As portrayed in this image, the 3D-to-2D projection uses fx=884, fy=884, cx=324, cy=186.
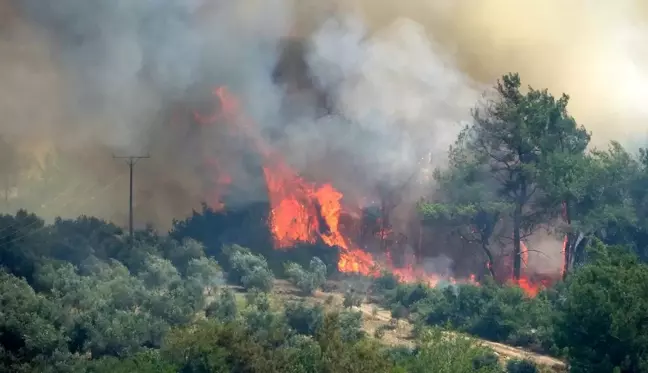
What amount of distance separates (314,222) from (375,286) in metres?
6.11

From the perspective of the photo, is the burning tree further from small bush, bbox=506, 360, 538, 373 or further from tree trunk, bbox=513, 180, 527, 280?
small bush, bbox=506, 360, 538, 373

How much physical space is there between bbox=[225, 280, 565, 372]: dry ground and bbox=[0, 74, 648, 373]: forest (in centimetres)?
44

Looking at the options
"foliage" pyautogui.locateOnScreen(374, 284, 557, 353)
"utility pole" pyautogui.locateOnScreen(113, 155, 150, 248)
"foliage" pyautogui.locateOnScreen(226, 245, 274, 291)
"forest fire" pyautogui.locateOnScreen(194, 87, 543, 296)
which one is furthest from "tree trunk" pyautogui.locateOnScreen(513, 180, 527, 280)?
"utility pole" pyautogui.locateOnScreen(113, 155, 150, 248)

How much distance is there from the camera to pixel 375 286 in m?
50.0

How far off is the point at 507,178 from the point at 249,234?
1586 cm

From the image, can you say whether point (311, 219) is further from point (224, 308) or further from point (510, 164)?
point (224, 308)

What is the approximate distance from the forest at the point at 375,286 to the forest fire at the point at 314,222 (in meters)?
0.68

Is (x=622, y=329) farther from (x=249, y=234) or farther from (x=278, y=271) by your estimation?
(x=249, y=234)

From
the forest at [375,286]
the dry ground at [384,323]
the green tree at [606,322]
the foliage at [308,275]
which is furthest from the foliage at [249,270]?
the green tree at [606,322]

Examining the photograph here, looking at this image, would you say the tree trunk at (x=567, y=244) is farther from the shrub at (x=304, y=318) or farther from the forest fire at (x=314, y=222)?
the shrub at (x=304, y=318)

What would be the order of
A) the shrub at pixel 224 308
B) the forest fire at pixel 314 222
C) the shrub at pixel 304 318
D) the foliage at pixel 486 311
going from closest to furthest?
the shrub at pixel 304 318 < the shrub at pixel 224 308 < the foliage at pixel 486 311 < the forest fire at pixel 314 222

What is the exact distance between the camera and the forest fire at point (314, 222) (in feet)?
Result: 172

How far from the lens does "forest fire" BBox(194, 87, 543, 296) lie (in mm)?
52562

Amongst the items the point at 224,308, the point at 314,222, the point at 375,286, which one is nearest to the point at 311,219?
the point at 314,222
